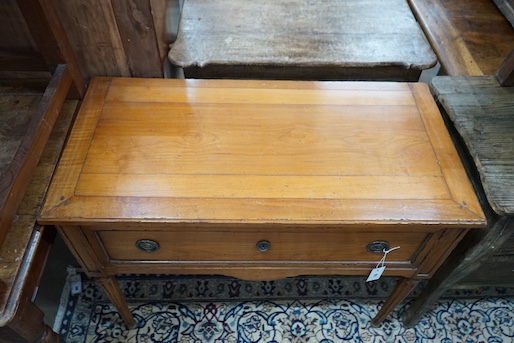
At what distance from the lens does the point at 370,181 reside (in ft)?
2.81

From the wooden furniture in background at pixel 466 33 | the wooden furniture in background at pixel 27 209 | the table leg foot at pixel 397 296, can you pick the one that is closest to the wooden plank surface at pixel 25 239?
the wooden furniture in background at pixel 27 209

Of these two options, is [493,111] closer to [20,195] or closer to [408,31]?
[408,31]

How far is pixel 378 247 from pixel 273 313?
1.90ft

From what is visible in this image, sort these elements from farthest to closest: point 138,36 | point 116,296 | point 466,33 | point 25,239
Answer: point 466,33 → point 116,296 → point 138,36 → point 25,239

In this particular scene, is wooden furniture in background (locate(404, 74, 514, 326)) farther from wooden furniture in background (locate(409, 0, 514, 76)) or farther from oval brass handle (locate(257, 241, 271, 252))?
oval brass handle (locate(257, 241, 271, 252))

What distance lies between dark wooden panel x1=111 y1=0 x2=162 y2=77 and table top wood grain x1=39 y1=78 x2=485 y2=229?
0.15 feet

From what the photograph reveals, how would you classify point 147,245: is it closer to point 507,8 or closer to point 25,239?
point 25,239

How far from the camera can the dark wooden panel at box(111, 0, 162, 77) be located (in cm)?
93

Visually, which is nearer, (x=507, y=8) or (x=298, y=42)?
(x=298, y=42)

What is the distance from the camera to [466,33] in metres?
1.27

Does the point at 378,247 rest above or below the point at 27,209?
below

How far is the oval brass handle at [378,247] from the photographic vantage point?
0.91m

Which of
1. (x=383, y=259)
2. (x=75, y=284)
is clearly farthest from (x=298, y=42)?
(x=75, y=284)

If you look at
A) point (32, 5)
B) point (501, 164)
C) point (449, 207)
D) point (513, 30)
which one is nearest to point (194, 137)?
point (32, 5)
